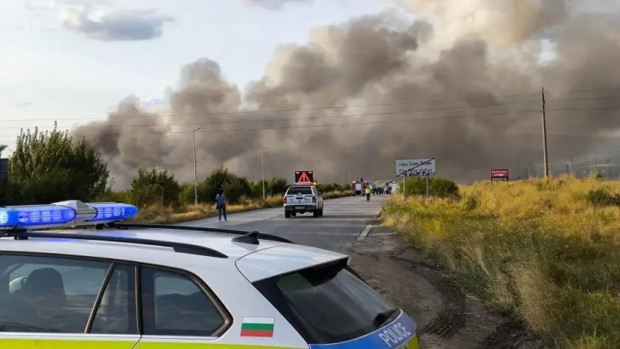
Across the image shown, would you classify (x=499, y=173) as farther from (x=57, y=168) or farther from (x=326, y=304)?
(x=326, y=304)

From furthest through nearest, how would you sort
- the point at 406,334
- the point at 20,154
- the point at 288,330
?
the point at 20,154
the point at 406,334
the point at 288,330

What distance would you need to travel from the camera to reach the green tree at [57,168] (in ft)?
101

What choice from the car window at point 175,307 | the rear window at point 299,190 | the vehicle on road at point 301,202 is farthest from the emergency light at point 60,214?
the rear window at point 299,190

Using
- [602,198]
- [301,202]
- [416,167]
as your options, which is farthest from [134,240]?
[301,202]

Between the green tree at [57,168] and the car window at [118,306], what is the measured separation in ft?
96.0

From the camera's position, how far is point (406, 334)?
2980 mm

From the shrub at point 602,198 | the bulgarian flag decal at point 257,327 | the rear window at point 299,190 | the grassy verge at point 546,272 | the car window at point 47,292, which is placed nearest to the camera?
the bulgarian flag decal at point 257,327

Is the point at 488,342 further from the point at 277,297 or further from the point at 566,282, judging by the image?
the point at 277,297

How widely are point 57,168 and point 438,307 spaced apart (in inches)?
1224

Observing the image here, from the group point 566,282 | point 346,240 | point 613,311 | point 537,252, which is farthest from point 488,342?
point 346,240

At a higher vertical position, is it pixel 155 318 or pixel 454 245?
pixel 155 318

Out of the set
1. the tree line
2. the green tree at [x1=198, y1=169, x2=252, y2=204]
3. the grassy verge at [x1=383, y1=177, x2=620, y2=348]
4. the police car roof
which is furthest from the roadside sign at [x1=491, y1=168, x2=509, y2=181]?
the police car roof

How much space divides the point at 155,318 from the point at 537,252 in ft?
26.4

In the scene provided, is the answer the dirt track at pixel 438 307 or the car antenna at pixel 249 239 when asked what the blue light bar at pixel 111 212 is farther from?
the dirt track at pixel 438 307
